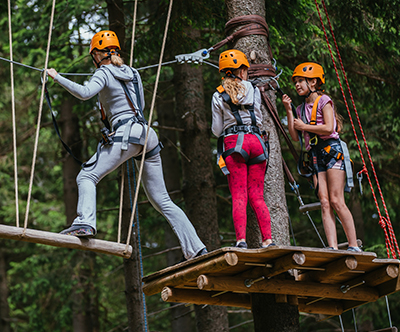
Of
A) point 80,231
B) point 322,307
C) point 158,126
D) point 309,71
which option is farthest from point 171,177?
point 80,231

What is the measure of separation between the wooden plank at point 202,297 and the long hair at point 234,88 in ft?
5.99

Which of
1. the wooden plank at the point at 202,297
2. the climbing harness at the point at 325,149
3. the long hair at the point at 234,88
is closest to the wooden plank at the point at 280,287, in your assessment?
the wooden plank at the point at 202,297

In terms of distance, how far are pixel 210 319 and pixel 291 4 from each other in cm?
477

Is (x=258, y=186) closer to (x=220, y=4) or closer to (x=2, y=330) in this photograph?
(x=220, y=4)

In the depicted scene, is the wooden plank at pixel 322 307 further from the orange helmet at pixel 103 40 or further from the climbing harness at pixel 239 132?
the orange helmet at pixel 103 40

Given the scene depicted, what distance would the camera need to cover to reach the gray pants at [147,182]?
515cm

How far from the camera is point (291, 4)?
324 inches

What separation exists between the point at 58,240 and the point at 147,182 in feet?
3.63

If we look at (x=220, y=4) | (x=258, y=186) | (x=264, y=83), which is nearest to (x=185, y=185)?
(x=220, y=4)

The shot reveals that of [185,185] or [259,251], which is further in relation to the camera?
[185,185]

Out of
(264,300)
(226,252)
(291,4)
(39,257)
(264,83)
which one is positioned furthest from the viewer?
(39,257)

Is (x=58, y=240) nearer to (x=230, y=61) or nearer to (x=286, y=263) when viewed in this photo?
(x=286, y=263)

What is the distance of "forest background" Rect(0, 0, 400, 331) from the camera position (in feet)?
30.0

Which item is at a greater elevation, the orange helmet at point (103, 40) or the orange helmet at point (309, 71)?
the orange helmet at point (103, 40)
